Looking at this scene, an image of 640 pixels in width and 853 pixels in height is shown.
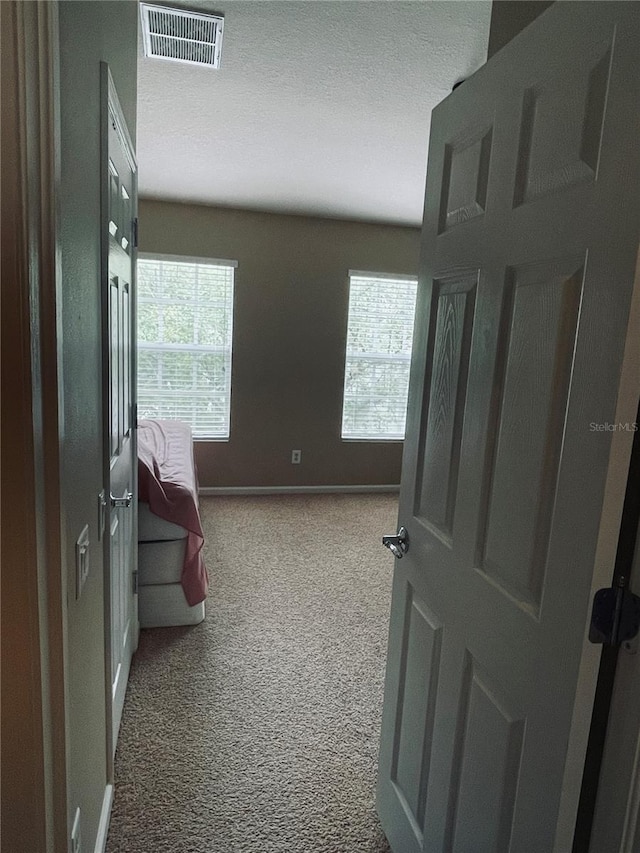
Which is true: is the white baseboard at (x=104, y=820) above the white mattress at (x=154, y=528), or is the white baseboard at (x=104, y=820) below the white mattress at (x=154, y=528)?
below

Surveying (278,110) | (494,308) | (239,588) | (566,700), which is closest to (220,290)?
(278,110)

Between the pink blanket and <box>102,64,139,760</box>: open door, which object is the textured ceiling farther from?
the pink blanket

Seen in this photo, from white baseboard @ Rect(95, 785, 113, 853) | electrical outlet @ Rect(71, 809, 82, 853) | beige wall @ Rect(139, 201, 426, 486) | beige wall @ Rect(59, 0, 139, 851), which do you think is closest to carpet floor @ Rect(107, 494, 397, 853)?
white baseboard @ Rect(95, 785, 113, 853)

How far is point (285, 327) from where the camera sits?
16.5 feet

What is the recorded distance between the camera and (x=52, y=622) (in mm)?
928

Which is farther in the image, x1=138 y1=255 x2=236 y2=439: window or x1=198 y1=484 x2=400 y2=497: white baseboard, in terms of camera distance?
x1=198 y1=484 x2=400 y2=497: white baseboard

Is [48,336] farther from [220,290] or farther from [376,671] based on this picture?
[220,290]

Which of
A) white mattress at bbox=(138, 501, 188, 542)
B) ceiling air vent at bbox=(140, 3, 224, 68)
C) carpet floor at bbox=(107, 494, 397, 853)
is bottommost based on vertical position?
carpet floor at bbox=(107, 494, 397, 853)

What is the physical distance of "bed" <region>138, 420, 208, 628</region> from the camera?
2701 mm

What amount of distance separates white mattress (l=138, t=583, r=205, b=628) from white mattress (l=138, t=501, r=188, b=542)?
0.85 feet

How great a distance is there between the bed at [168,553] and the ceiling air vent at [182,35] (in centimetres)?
184

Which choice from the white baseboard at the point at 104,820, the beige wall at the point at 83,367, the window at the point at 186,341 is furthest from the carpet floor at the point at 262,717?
the window at the point at 186,341

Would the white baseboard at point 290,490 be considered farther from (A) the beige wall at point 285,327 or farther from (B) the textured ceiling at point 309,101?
(B) the textured ceiling at point 309,101

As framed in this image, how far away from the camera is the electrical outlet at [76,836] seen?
1156 millimetres
